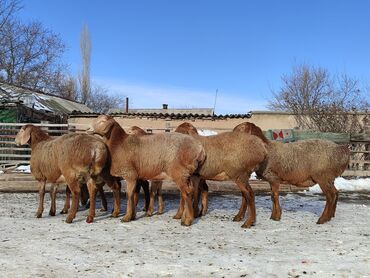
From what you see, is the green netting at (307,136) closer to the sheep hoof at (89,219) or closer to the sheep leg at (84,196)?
the sheep leg at (84,196)

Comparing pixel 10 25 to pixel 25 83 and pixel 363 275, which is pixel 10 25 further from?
pixel 363 275

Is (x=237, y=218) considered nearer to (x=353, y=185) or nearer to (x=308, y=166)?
(x=308, y=166)

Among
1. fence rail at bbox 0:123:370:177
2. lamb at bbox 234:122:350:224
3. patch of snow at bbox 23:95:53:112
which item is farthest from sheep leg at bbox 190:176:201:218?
patch of snow at bbox 23:95:53:112

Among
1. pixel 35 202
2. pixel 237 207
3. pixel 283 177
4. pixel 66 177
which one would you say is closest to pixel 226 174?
pixel 283 177

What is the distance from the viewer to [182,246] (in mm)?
6664

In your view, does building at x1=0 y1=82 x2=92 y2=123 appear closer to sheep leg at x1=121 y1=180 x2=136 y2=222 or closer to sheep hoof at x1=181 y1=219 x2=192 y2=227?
sheep leg at x1=121 y1=180 x2=136 y2=222

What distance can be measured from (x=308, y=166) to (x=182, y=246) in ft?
11.9

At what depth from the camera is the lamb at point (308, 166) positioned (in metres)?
8.80

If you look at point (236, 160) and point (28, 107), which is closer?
point (236, 160)

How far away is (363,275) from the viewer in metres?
5.27

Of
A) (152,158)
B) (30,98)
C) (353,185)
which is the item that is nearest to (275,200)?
(152,158)

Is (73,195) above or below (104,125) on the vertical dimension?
below

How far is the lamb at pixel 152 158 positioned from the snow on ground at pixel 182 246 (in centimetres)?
79

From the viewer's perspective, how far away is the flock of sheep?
8.38m
